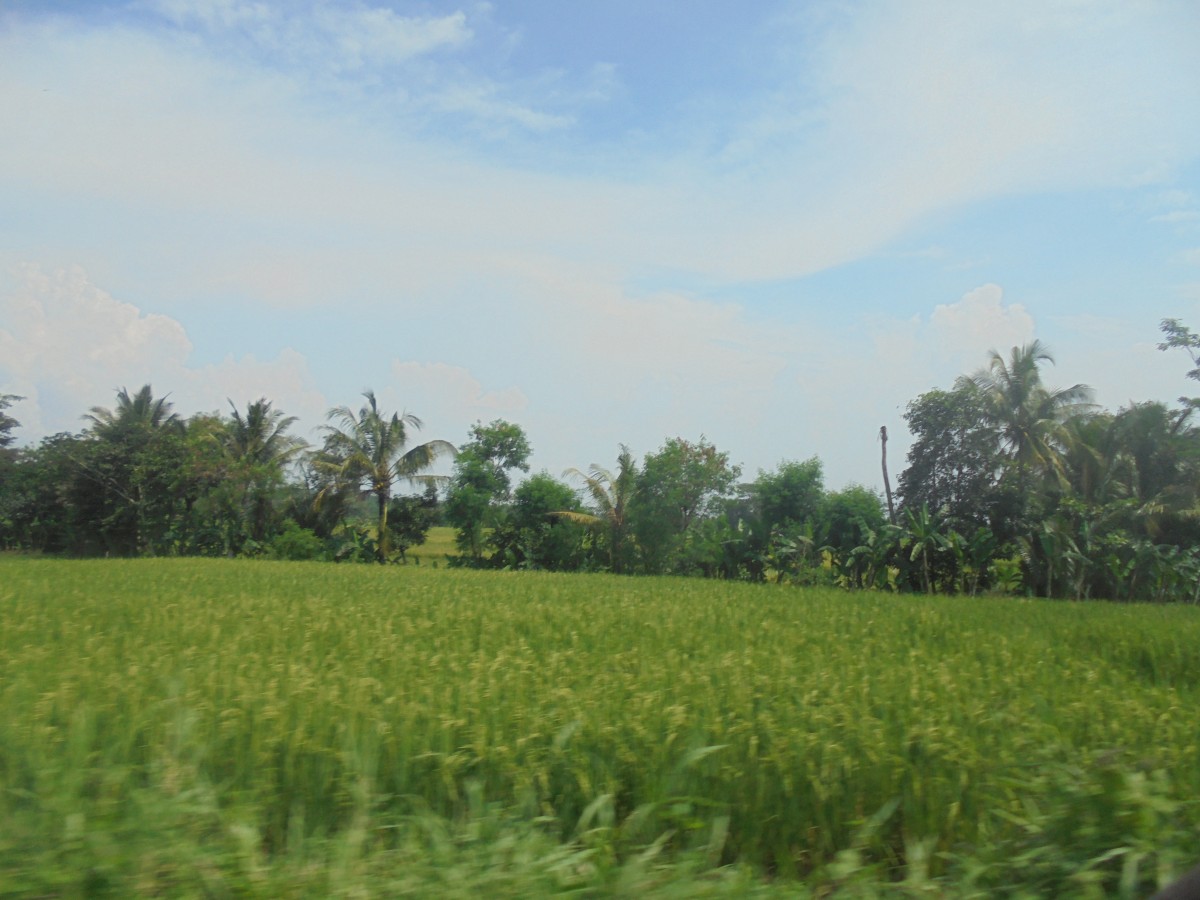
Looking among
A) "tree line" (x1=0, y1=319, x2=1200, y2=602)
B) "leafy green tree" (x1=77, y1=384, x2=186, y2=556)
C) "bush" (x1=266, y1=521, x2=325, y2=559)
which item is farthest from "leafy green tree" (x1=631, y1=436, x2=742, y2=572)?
"leafy green tree" (x1=77, y1=384, x2=186, y2=556)

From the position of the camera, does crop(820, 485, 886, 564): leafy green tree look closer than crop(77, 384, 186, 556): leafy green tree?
Yes

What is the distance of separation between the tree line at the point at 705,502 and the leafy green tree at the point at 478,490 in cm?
6

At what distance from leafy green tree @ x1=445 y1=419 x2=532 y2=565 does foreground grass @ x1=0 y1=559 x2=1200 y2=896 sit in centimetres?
1679

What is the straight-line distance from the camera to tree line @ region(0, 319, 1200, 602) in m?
17.8

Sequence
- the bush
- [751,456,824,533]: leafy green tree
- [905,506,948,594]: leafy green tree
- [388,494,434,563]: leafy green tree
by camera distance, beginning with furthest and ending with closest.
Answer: [388,494,434,563]: leafy green tree, the bush, [751,456,824,533]: leafy green tree, [905,506,948,594]: leafy green tree

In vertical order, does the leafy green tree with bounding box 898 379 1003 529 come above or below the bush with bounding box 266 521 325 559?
above

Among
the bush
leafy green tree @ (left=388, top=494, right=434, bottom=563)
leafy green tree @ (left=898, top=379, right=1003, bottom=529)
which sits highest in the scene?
leafy green tree @ (left=898, top=379, right=1003, bottom=529)

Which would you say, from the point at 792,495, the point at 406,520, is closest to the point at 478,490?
the point at 406,520

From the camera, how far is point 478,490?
24.8m

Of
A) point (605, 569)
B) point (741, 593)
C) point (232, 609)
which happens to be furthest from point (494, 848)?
point (605, 569)

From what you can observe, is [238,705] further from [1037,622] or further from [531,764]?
[1037,622]

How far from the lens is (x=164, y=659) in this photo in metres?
5.68

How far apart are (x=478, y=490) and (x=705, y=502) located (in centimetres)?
656

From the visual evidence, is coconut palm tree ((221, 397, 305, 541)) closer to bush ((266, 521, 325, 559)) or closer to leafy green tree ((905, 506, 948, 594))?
bush ((266, 521, 325, 559))
